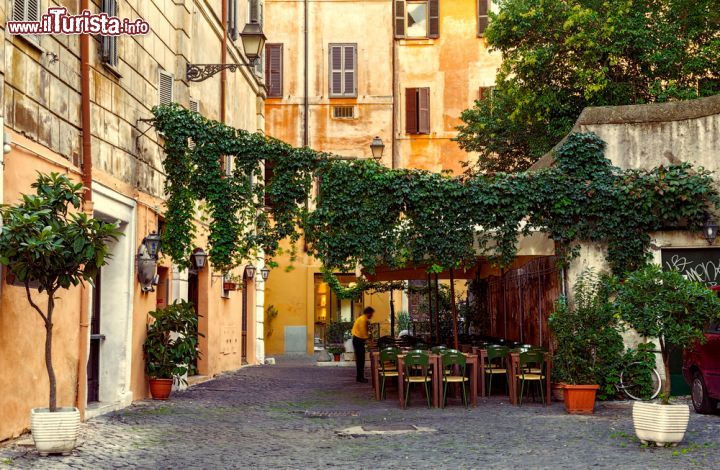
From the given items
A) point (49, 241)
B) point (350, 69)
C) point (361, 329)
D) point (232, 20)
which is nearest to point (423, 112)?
point (350, 69)

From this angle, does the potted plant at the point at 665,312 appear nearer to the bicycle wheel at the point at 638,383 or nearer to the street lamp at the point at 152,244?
the bicycle wheel at the point at 638,383

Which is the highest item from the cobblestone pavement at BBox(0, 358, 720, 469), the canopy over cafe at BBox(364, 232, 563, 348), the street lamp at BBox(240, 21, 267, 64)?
the street lamp at BBox(240, 21, 267, 64)

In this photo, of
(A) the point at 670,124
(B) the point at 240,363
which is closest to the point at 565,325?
(A) the point at 670,124

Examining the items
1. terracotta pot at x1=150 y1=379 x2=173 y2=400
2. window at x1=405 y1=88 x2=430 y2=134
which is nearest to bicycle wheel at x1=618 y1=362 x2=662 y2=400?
terracotta pot at x1=150 y1=379 x2=173 y2=400

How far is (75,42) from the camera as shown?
12.0 metres

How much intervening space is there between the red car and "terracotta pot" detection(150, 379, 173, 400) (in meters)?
7.56

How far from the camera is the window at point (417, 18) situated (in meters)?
33.4

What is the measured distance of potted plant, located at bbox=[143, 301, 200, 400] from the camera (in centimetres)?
1509

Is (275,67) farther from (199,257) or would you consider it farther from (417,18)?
(199,257)

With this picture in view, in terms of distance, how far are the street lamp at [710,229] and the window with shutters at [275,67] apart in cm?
2006

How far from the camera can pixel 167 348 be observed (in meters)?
15.2

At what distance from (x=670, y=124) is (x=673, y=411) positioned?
6763mm

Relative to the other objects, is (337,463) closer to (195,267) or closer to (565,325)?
(565,325)

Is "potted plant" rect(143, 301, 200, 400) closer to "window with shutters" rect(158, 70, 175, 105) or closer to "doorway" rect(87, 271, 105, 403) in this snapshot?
"doorway" rect(87, 271, 105, 403)
